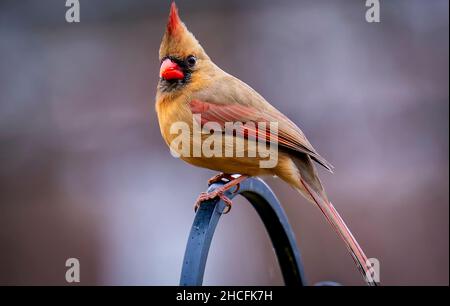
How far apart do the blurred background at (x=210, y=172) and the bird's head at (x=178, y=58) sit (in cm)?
162

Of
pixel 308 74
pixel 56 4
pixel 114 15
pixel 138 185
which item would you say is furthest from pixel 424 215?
pixel 56 4

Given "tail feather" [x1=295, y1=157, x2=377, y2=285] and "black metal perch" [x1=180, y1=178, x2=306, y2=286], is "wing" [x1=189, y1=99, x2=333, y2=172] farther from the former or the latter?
"black metal perch" [x1=180, y1=178, x2=306, y2=286]

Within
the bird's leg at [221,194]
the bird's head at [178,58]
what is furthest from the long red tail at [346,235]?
the bird's head at [178,58]

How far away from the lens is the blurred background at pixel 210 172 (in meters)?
3.87

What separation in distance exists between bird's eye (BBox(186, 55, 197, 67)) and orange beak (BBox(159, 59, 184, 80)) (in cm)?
6

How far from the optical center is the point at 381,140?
4.10 metres

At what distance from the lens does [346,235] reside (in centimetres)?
210

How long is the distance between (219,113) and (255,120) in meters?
0.14

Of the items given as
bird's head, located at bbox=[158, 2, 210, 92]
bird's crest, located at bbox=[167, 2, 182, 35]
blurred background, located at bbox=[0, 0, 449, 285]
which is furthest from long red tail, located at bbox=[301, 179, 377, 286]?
blurred background, located at bbox=[0, 0, 449, 285]

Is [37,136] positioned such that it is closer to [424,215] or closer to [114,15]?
[114,15]

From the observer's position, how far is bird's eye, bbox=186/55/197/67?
2.41 metres

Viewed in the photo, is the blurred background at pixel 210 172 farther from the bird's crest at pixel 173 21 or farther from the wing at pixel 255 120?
the bird's crest at pixel 173 21
